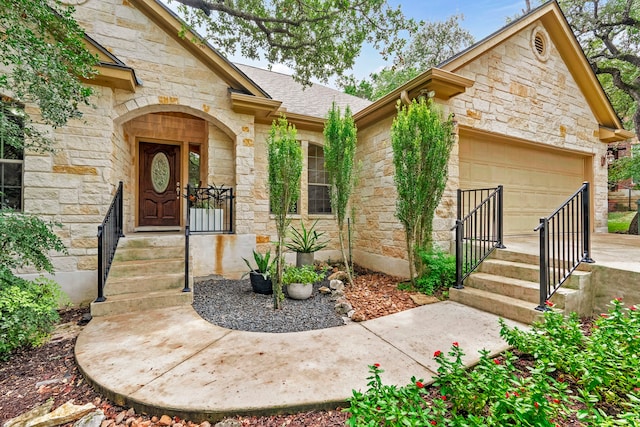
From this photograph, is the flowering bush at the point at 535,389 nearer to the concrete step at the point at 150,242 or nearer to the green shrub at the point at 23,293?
the green shrub at the point at 23,293

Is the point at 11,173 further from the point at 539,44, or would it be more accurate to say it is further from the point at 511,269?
the point at 539,44

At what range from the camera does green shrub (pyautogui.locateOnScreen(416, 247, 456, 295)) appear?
167 inches

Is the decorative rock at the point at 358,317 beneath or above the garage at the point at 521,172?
beneath

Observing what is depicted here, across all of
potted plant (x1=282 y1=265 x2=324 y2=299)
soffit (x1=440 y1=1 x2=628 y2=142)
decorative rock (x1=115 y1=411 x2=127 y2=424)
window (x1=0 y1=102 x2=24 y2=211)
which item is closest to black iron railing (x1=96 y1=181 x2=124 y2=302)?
window (x1=0 y1=102 x2=24 y2=211)

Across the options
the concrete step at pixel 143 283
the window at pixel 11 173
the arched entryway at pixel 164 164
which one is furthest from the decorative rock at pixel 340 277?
the window at pixel 11 173

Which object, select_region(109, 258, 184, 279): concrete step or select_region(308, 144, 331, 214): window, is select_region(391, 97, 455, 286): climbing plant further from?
select_region(109, 258, 184, 279): concrete step

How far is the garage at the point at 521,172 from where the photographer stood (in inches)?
220

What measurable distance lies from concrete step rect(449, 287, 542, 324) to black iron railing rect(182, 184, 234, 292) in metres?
4.05

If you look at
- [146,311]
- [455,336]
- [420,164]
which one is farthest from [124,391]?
[420,164]

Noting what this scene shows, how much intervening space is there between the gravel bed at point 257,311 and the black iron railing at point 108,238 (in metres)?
1.17

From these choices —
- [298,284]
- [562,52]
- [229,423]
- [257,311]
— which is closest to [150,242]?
[257,311]

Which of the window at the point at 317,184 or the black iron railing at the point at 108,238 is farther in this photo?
the window at the point at 317,184

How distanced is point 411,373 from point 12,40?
451 cm

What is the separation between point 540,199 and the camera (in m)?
6.50
